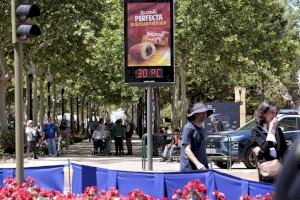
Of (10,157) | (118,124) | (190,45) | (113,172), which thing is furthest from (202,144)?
(118,124)

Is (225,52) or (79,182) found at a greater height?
(225,52)

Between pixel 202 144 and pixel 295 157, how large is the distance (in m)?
7.00

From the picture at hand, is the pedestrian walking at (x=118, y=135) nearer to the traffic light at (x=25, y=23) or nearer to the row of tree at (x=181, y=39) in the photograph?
the row of tree at (x=181, y=39)

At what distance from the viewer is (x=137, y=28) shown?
1294cm

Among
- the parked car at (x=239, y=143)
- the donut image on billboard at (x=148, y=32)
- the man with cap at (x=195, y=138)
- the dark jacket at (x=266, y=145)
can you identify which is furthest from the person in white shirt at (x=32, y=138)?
the dark jacket at (x=266, y=145)

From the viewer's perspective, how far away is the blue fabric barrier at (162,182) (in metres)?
8.86

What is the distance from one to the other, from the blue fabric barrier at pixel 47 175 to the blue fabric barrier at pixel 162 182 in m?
0.28

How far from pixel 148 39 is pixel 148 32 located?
0.13 meters

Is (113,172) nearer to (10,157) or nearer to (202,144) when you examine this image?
(202,144)

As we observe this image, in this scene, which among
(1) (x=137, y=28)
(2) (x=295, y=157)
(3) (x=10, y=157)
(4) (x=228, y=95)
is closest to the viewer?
(2) (x=295, y=157)

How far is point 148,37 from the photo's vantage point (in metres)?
12.9

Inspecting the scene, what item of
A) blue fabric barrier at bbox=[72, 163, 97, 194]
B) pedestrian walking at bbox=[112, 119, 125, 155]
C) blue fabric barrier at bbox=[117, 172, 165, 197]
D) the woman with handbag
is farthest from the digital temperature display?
pedestrian walking at bbox=[112, 119, 125, 155]

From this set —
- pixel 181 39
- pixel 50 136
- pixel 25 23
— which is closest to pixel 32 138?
pixel 50 136

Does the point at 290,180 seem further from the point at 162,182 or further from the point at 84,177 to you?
the point at 84,177
